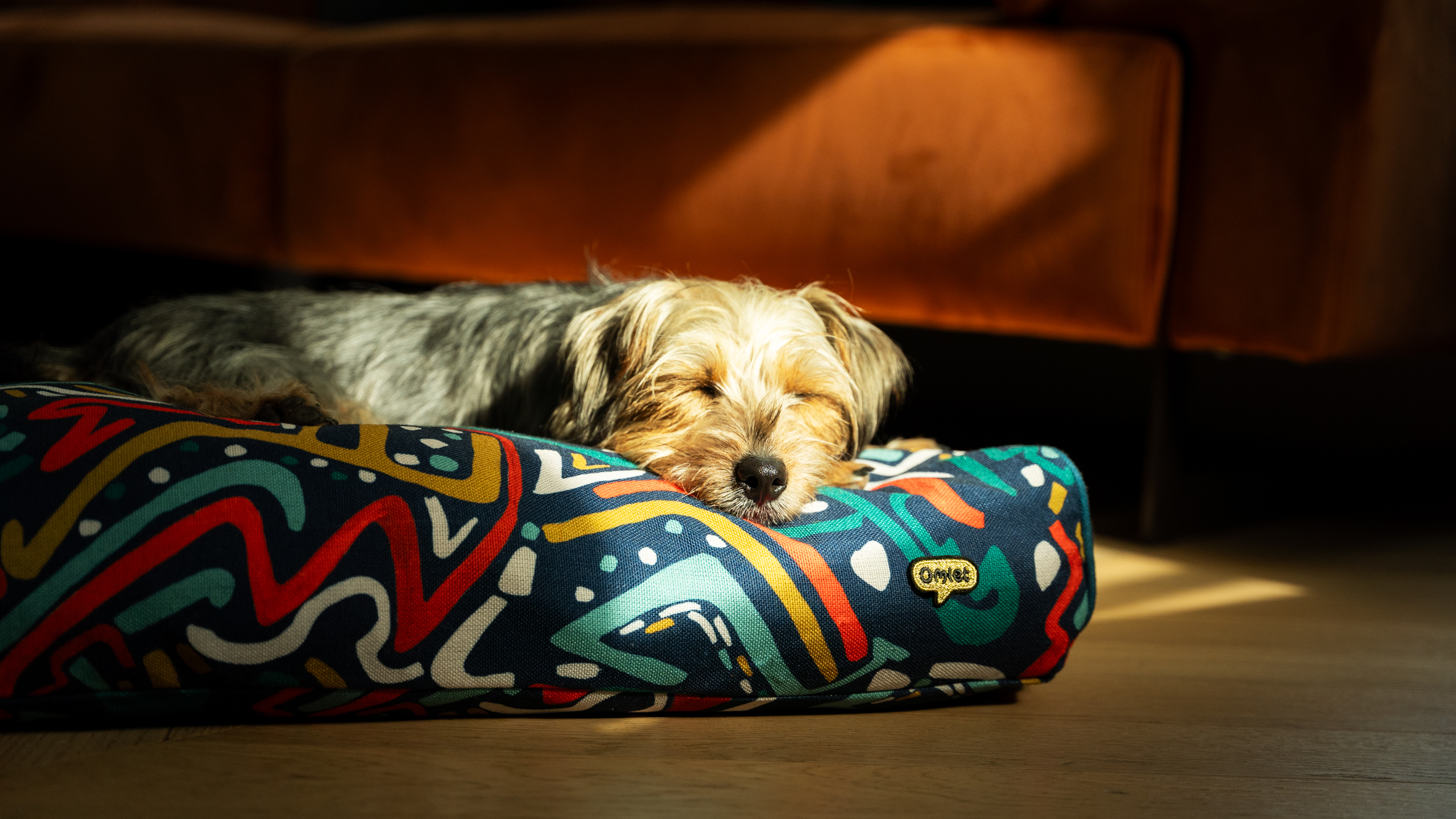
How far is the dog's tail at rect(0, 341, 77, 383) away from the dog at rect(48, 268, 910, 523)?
0.01 meters

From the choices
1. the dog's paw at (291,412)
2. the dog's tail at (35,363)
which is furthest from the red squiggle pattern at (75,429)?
the dog's tail at (35,363)

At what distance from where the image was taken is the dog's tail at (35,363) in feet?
7.26

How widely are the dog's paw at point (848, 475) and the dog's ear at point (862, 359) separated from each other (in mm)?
112

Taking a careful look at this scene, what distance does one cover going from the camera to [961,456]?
193 centimetres

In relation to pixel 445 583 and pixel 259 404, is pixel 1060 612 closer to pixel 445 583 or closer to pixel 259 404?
pixel 445 583

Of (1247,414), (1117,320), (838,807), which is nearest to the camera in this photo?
(838,807)

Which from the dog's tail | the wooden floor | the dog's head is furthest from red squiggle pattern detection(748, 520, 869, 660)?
the dog's tail

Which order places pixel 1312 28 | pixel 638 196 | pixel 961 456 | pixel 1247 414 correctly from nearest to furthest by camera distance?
pixel 961 456, pixel 1312 28, pixel 638 196, pixel 1247 414

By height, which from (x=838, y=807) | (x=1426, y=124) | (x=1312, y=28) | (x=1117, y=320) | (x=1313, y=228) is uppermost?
(x=1312, y=28)

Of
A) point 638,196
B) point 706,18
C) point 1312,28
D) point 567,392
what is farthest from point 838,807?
point 706,18

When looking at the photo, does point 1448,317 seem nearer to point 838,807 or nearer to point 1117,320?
point 1117,320

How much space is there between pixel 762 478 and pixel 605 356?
1.44ft

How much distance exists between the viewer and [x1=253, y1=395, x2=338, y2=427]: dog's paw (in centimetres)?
205

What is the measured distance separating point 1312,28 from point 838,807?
1.77 meters
